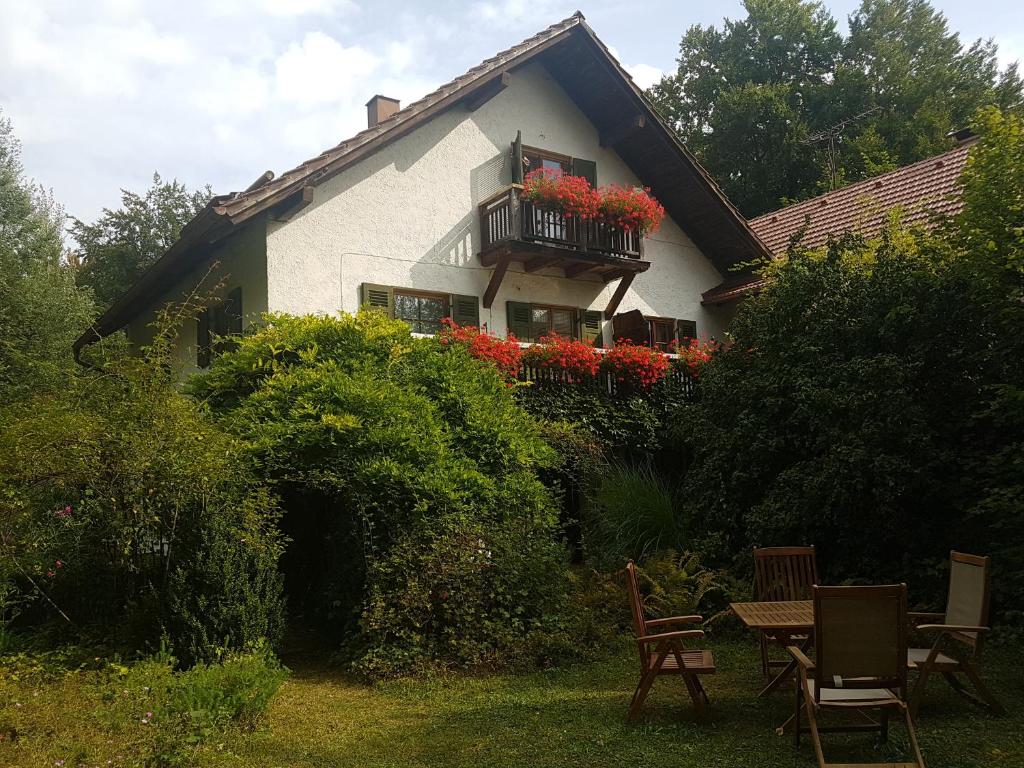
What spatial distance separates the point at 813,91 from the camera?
→ 32.1 metres

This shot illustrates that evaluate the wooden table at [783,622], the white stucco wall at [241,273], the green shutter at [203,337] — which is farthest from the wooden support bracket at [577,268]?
the wooden table at [783,622]

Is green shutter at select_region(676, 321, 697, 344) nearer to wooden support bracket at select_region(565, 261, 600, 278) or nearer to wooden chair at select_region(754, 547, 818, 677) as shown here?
wooden support bracket at select_region(565, 261, 600, 278)

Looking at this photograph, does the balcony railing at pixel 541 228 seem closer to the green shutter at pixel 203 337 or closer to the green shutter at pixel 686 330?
the green shutter at pixel 686 330

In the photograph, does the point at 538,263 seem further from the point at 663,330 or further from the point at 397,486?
the point at 397,486

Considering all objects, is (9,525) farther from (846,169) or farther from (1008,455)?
(846,169)

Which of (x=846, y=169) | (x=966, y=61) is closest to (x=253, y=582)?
(x=846, y=169)

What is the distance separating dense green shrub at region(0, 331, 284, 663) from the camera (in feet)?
24.6

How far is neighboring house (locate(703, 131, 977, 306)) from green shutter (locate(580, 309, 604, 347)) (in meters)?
2.91

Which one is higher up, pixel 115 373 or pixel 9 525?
pixel 115 373

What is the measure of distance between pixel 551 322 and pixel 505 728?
10617 mm

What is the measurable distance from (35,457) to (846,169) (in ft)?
93.5

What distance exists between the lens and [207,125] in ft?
31.5

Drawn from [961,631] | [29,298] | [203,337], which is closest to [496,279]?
[203,337]

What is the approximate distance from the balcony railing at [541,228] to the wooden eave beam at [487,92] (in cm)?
187
